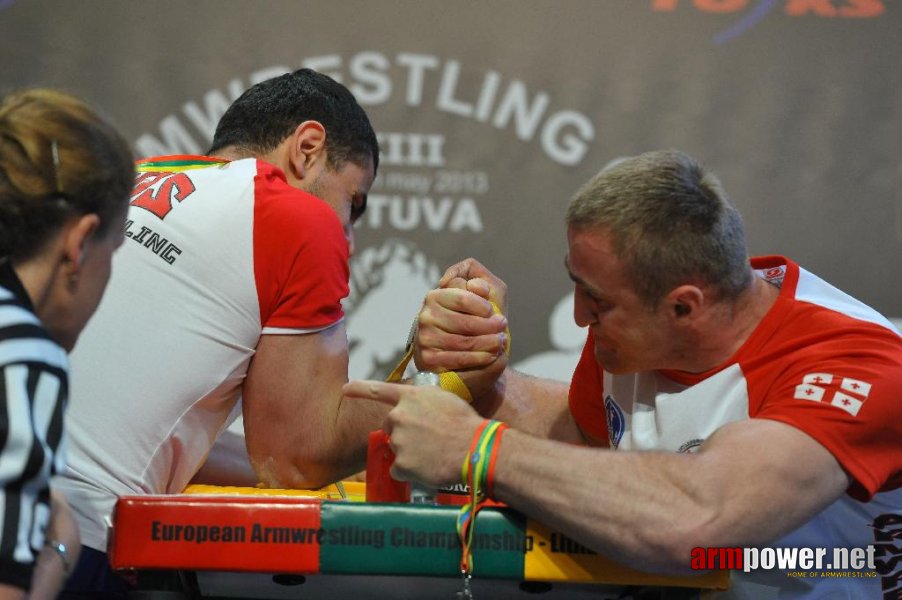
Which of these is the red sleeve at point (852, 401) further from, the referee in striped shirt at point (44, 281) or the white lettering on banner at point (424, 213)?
the white lettering on banner at point (424, 213)

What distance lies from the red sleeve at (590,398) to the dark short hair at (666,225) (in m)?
0.36

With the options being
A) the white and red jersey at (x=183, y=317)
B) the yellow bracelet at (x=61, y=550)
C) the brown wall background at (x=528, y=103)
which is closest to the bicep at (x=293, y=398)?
the white and red jersey at (x=183, y=317)

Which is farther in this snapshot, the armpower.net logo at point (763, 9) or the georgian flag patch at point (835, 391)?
the armpower.net logo at point (763, 9)

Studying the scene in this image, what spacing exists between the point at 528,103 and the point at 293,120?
1.12 metres

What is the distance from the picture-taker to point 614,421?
6.15ft

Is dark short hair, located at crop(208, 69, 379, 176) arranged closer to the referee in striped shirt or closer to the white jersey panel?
the white jersey panel

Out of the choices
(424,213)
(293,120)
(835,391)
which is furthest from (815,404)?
(424,213)

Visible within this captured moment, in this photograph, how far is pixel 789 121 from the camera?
10.5 ft

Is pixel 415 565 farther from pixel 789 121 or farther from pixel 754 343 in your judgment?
pixel 789 121

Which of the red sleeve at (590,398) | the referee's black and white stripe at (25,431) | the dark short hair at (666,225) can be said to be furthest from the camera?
the red sleeve at (590,398)

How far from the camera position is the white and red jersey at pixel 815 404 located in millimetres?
1470

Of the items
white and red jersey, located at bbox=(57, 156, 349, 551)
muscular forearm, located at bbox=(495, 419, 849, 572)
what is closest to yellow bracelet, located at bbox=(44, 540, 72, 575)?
white and red jersey, located at bbox=(57, 156, 349, 551)

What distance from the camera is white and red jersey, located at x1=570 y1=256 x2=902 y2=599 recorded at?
4.82 feet

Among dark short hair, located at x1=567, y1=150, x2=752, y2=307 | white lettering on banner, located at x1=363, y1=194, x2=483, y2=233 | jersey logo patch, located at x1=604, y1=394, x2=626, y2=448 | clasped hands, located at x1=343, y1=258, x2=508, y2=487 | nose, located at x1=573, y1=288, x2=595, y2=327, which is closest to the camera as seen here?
clasped hands, located at x1=343, y1=258, x2=508, y2=487
